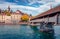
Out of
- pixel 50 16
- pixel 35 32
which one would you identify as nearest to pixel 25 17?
pixel 35 32

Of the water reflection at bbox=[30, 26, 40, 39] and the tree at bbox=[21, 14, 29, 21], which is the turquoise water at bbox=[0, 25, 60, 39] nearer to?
the water reflection at bbox=[30, 26, 40, 39]

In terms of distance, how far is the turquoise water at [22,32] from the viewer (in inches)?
239

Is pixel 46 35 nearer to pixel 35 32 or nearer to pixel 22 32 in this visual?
pixel 35 32

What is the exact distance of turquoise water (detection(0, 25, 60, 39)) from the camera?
6.07m

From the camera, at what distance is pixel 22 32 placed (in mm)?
6215

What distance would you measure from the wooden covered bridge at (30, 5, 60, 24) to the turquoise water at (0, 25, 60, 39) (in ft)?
1.05

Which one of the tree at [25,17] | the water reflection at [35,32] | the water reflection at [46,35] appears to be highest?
the tree at [25,17]

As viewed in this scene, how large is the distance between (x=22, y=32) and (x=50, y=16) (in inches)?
46.6

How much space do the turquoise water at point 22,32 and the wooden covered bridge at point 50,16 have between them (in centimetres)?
32

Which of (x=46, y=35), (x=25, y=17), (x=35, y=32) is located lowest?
(x=46, y=35)

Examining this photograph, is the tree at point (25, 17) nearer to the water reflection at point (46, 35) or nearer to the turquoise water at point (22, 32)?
the turquoise water at point (22, 32)

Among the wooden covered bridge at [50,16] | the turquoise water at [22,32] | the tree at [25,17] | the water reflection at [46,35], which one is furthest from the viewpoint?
the water reflection at [46,35]

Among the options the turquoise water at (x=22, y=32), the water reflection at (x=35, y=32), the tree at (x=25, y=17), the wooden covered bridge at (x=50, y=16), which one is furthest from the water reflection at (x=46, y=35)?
the tree at (x=25, y=17)

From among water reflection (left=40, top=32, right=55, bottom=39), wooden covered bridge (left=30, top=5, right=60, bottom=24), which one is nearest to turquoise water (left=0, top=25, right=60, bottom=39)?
water reflection (left=40, top=32, right=55, bottom=39)
